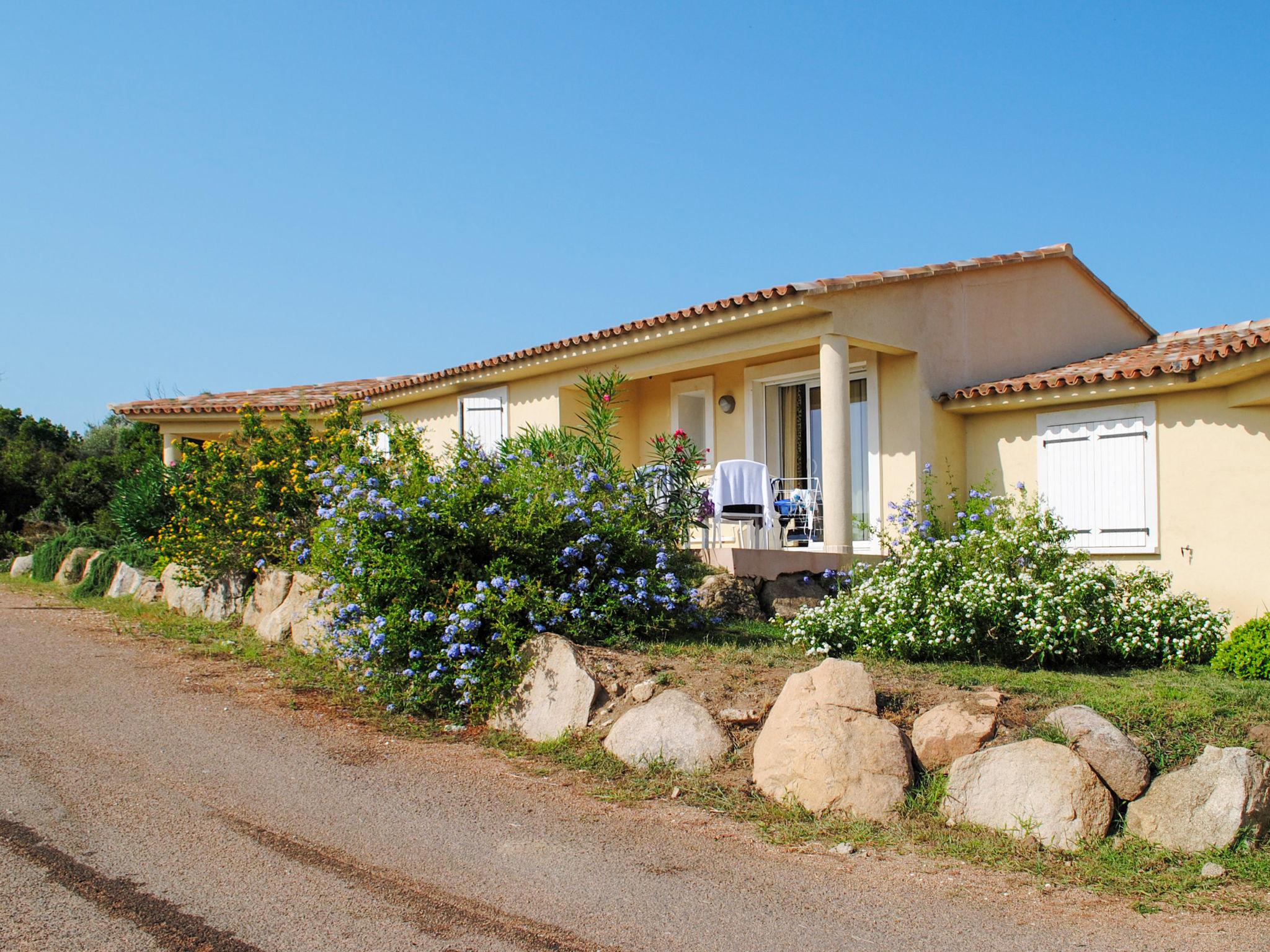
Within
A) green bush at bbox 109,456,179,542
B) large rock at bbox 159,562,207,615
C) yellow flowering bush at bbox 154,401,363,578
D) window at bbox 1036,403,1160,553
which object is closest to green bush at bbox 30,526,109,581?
green bush at bbox 109,456,179,542

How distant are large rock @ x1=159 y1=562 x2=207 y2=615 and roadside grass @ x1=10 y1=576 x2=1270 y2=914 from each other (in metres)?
3.32

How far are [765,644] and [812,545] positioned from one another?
369cm

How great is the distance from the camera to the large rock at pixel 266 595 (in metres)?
9.25

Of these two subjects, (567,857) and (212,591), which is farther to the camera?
(212,591)

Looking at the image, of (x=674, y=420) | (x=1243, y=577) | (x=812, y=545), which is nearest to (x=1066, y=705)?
(x=1243, y=577)

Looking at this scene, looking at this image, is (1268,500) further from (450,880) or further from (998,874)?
(450,880)

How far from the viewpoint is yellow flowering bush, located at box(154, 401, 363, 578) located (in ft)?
31.8

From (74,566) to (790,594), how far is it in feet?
34.6

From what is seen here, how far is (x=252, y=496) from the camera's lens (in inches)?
390

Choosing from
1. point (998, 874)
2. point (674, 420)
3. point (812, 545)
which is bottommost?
point (998, 874)

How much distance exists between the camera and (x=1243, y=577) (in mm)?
8258

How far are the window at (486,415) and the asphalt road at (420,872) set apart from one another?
756 cm

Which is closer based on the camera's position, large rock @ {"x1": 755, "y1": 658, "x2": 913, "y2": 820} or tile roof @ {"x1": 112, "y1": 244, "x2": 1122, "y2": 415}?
large rock @ {"x1": 755, "y1": 658, "x2": 913, "y2": 820}

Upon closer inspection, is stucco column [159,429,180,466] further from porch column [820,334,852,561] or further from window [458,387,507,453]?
porch column [820,334,852,561]
